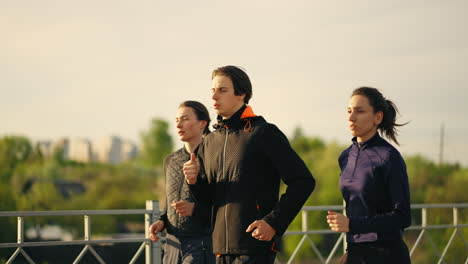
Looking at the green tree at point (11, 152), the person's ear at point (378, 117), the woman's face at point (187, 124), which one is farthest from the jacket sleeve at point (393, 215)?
the green tree at point (11, 152)

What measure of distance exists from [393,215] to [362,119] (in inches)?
24.1

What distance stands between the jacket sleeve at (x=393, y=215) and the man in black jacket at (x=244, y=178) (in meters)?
0.55

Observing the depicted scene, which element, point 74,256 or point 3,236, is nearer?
point 74,256

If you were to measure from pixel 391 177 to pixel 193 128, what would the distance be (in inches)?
63.5

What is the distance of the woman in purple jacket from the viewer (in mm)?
3719

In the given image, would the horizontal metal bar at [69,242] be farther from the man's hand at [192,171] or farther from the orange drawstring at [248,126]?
the orange drawstring at [248,126]

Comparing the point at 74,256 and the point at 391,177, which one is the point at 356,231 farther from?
the point at 74,256

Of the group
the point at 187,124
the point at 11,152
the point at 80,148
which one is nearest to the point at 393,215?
the point at 187,124

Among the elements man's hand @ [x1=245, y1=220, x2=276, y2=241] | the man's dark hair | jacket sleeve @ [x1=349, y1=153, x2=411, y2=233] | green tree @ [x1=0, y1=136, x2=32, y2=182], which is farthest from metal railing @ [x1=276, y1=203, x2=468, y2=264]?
green tree @ [x1=0, y1=136, x2=32, y2=182]

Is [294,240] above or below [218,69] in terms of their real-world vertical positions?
below

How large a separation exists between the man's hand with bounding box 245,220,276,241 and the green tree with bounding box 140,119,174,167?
82712 mm

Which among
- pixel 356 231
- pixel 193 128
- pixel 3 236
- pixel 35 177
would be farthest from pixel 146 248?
pixel 35 177

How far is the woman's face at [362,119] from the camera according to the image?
4008 millimetres

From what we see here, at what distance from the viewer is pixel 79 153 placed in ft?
566
